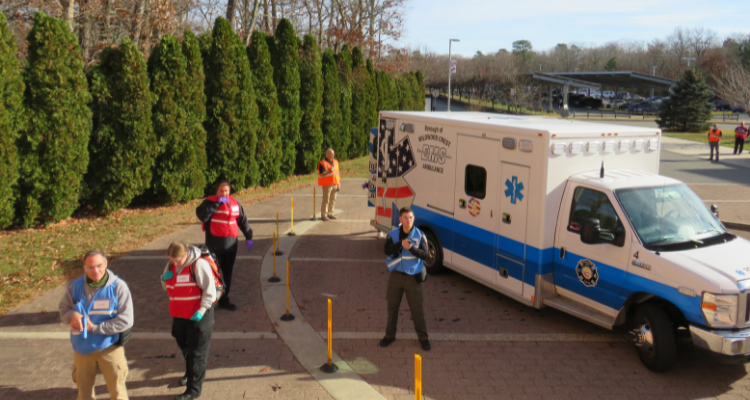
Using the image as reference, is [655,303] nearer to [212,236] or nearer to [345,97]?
[212,236]

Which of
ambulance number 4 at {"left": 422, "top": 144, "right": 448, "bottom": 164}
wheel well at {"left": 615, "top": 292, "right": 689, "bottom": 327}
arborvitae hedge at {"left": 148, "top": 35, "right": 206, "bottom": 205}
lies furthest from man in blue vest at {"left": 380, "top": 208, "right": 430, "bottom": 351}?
arborvitae hedge at {"left": 148, "top": 35, "right": 206, "bottom": 205}

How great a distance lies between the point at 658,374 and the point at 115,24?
82.9 feet

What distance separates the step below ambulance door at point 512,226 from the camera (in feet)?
25.8

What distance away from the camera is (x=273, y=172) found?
19.1 m

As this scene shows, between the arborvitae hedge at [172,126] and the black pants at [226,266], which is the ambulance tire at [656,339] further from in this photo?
the arborvitae hedge at [172,126]

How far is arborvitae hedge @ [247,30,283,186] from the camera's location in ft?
58.9

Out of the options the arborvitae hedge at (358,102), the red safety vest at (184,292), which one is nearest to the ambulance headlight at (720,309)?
the red safety vest at (184,292)

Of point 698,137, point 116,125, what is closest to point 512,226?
point 116,125

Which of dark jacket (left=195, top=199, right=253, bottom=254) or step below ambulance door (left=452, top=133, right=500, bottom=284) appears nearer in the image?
dark jacket (left=195, top=199, right=253, bottom=254)

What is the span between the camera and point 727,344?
5.96m

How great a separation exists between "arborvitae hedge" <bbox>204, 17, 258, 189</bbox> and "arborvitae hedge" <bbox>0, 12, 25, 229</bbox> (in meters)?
5.23

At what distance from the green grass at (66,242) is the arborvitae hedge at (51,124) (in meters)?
0.58

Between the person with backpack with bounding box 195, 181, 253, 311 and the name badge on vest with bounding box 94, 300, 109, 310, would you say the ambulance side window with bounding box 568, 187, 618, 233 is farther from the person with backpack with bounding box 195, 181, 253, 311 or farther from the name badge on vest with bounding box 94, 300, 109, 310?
Result: the name badge on vest with bounding box 94, 300, 109, 310

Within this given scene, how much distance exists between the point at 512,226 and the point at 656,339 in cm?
234
